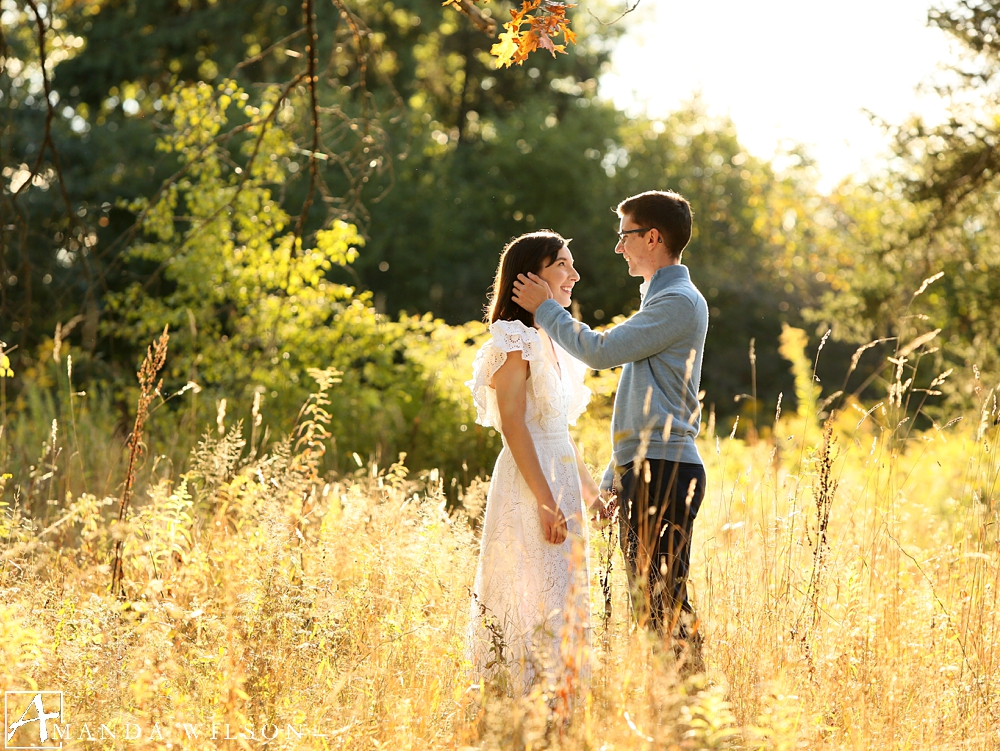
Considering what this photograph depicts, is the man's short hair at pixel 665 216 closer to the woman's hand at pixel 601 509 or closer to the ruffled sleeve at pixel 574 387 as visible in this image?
A: the ruffled sleeve at pixel 574 387

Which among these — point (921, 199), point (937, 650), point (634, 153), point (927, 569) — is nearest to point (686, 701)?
point (937, 650)

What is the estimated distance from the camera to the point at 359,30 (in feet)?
16.8

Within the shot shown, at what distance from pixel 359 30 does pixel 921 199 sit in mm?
7334

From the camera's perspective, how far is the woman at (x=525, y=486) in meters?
3.02

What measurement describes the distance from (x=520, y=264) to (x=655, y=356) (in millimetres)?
532

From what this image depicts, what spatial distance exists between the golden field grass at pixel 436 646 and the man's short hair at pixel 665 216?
700mm

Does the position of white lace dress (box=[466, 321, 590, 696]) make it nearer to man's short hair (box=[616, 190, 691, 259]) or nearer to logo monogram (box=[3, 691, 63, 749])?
man's short hair (box=[616, 190, 691, 259])

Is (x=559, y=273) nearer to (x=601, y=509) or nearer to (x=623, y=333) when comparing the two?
(x=623, y=333)

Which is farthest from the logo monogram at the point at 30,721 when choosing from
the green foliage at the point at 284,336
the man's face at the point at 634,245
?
the green foliage at the point at 284,336

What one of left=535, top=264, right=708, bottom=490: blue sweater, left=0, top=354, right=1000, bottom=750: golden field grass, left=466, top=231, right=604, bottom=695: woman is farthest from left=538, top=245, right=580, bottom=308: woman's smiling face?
left=0, top=354, right=1000, bottom=750: golden field grass

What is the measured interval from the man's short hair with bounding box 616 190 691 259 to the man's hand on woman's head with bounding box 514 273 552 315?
0.39m

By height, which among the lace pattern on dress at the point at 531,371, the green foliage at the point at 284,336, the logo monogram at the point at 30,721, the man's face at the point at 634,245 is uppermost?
the green foliage at the point at 284,336

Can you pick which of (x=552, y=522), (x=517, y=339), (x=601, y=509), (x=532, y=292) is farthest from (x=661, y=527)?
(x=532, y=292)

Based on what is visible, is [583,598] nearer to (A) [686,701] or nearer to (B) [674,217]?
(A) [686,701]
